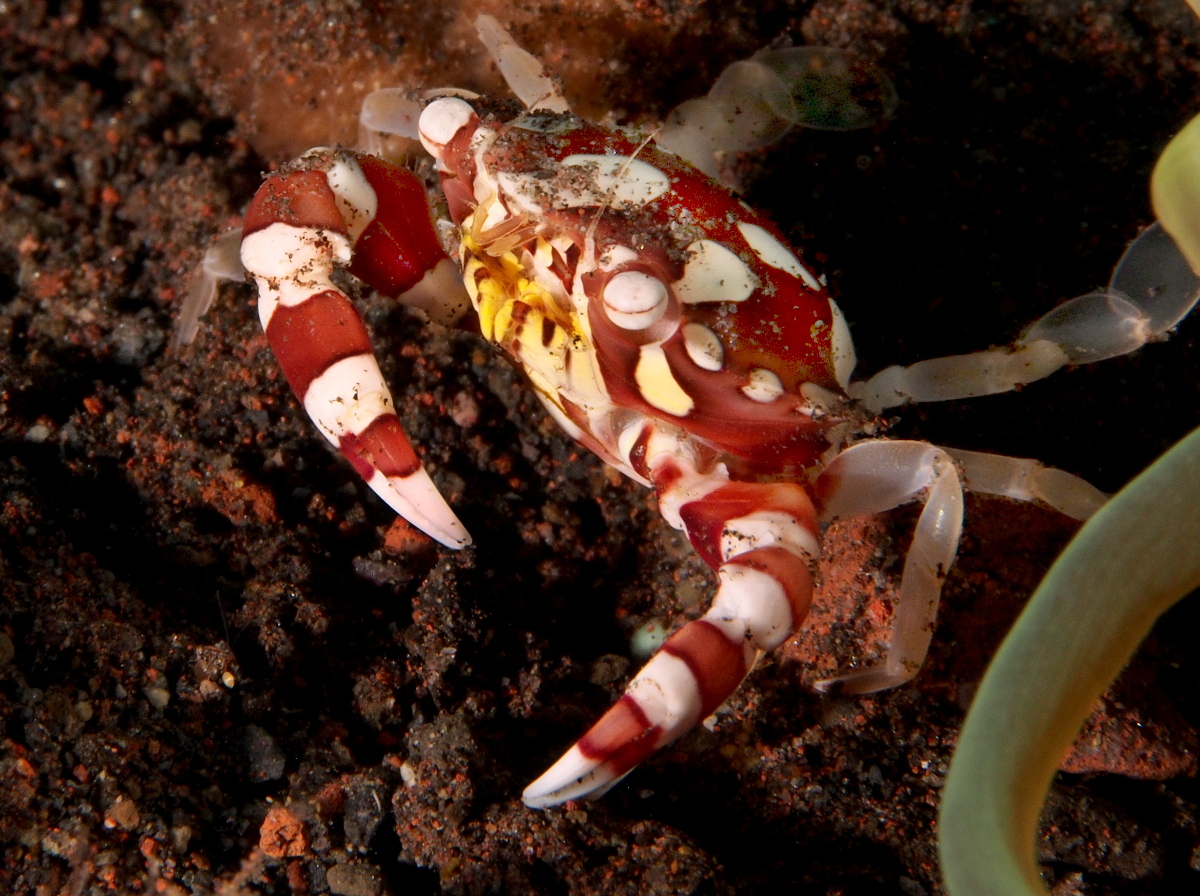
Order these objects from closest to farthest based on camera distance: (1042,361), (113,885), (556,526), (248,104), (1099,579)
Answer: (1099,579) → (113,885) → (1042,361) → (556,526) → (248,104)

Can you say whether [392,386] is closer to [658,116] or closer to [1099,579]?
[658,116]

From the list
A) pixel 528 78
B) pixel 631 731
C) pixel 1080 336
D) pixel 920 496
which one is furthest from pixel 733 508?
pixel 528 78

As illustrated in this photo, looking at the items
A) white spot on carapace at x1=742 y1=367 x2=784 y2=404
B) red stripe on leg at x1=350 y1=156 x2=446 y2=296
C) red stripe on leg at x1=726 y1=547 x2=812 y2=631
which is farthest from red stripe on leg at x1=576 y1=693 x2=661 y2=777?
red stripe on leg at x1=350 y1=156 x2=446 y2=296

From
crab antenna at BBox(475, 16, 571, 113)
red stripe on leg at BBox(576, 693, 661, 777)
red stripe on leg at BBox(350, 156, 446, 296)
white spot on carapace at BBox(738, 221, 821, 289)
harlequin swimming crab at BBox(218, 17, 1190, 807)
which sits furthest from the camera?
crab antenna at BBox(475, 16, 571, 113)

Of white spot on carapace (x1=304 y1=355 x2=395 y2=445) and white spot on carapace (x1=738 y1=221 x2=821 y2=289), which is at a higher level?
white spot on carapace (x1=738 y1=221 x2=821 y2=289)

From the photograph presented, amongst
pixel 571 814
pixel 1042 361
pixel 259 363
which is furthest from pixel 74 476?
pixel 1042 361

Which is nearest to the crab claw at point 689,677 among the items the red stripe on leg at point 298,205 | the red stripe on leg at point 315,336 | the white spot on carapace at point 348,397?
the white spot on carapace at point 348,397

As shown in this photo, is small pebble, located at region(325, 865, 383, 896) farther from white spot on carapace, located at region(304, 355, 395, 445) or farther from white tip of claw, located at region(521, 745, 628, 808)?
white spot on carapace, located at region(304, 355, 395, 445)
